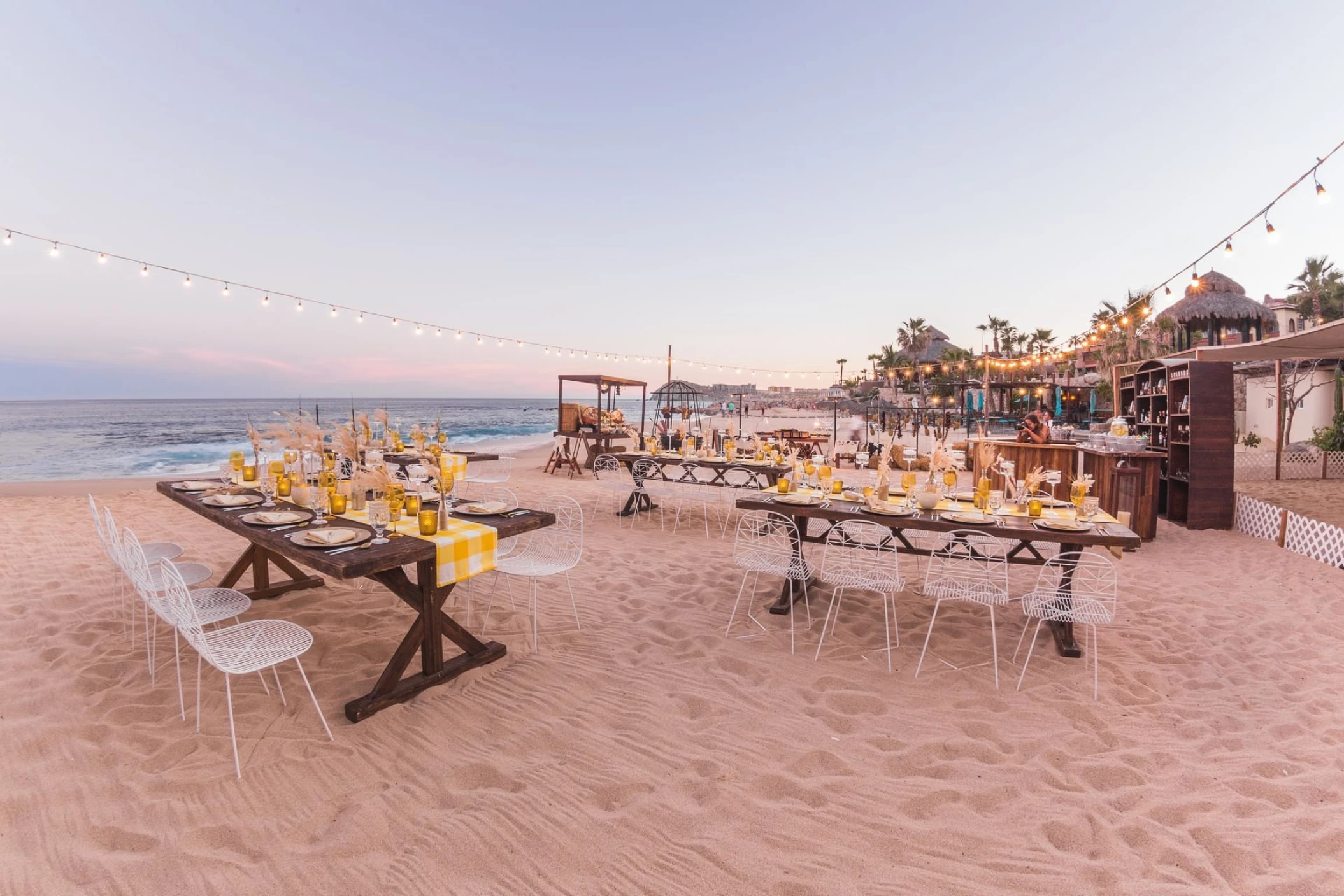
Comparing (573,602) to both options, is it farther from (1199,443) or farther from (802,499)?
(1199,443)

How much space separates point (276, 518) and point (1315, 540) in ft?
30.4

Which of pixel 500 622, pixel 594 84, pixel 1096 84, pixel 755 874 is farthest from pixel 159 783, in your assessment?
pixel 1096 84

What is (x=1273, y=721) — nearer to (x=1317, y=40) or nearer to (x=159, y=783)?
(x=159, y=783)

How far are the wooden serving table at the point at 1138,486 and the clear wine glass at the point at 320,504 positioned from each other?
7576 mm

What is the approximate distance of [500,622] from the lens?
13.0 ft

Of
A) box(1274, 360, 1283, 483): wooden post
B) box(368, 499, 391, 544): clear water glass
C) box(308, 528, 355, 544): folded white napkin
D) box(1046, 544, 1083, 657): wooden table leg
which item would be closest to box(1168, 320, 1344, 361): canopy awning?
box(1274, 360, 1283, 483): wooden post

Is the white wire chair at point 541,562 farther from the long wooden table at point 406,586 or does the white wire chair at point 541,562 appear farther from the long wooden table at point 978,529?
the long wooden table at point 978,529

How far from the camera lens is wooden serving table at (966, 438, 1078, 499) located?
8.20 m

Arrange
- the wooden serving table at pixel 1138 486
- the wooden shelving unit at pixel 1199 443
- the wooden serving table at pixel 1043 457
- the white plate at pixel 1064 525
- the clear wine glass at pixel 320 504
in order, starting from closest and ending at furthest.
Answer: the clear wine glass at pixel 320 504 < the white plate at pixel 1064 525 < the wooden serving table at pixel 1138 486 < the wooden shelving unit at pixel 1199 443 < the wooden serving table at pixel 1043 457

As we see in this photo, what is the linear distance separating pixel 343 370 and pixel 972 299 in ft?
129

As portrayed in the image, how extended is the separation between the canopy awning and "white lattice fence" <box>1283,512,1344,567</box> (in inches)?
78.7

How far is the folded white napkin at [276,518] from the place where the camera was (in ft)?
10.7

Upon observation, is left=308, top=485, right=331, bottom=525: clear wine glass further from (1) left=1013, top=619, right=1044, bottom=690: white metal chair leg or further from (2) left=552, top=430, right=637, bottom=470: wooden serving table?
(2) left=552, top=430, right=637, bottom=470: wooden serving table

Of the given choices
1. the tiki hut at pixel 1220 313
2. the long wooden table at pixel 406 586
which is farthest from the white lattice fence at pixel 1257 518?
the tiki hut at pixel 1220 313
